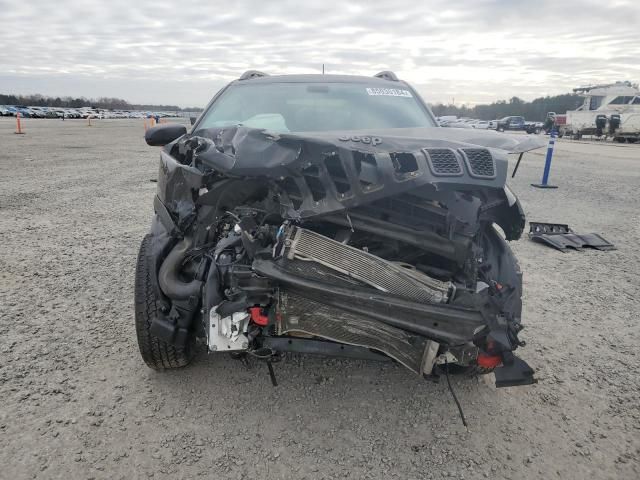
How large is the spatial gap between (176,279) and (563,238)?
16.1ft

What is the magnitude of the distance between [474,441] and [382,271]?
3.26 feet

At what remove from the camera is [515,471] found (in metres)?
2.11

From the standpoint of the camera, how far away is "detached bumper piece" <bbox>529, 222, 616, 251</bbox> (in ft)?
18.2

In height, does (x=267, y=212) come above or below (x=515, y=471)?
above

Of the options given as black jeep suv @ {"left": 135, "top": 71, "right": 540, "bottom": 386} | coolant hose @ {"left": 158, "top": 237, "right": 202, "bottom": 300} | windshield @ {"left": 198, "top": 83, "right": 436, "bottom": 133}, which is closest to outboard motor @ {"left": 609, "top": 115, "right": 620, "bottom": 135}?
windshield @ {"left": 198, "top": 83, "right": 436, "bottom": 133}

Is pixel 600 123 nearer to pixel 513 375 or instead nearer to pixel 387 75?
pixel 387 75

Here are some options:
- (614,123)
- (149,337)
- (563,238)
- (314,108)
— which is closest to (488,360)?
(149,337)

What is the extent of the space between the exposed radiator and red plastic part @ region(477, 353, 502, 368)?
14.7 inches

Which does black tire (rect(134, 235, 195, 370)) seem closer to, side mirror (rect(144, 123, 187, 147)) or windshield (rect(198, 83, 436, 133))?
side mirror (rect(144, 123, 187, 147))

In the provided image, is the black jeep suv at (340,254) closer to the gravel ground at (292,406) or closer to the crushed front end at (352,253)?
the crushed front end at (352,253)

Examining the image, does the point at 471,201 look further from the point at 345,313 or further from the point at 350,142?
the point at 345,313

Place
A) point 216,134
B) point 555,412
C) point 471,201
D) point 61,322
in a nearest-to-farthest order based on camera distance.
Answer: point 471,201
point 555,412
point 216,134
point 61,322

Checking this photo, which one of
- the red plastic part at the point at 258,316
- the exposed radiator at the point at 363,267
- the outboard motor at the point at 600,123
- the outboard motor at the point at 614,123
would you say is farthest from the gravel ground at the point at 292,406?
the outboard motor at the point at 600,123

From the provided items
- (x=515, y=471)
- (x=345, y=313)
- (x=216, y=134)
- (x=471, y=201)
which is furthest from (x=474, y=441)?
(x=216, y=134)
